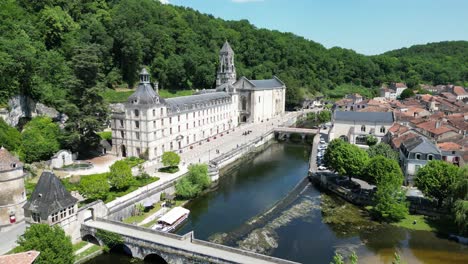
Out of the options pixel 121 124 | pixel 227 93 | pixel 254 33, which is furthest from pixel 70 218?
pixel 254 33

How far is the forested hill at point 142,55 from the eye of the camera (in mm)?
55219

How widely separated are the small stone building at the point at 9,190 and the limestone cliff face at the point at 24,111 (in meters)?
18.3

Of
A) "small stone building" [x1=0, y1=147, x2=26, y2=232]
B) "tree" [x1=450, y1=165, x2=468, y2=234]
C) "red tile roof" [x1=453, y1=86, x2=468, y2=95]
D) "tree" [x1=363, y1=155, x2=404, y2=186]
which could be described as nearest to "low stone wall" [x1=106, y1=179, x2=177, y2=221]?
"small stone building" [x1=0, y1=147, x2=26, y2=232]

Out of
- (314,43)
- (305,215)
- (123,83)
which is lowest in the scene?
(305,215)

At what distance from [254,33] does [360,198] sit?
12010 centimetres

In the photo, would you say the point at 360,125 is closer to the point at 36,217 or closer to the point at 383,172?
the point at 383,172

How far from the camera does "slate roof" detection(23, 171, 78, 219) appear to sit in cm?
3028

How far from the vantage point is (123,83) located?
90.8 metres

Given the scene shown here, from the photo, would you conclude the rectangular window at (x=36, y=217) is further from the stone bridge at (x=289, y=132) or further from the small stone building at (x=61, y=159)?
the stone bridge at (x=289, y=132)

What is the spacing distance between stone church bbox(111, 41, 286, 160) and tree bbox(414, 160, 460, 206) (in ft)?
117

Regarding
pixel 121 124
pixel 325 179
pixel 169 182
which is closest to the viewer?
pixel 169 182

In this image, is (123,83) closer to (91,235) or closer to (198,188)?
(198,188)

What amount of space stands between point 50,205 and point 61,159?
21.4 metres

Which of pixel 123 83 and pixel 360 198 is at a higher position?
pixel 123 83
